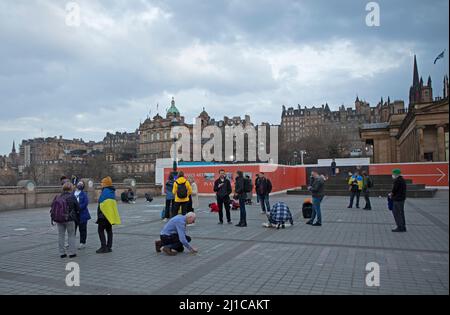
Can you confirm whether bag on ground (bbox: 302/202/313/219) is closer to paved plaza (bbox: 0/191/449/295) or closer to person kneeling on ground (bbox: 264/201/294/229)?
person kneeling on ground (bbox: 264/201/294/229)

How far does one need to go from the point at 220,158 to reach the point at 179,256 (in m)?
73.9

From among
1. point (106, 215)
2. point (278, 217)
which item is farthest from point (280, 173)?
point (106, 215)

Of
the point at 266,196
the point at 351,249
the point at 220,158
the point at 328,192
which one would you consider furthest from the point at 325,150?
the point at 351,249

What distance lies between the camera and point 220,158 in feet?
269

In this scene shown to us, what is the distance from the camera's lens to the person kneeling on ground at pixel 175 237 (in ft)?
27.4

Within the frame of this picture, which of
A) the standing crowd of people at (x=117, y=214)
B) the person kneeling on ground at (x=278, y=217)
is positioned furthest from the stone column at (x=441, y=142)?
the person kneeling on ground at (x=278, y=217)

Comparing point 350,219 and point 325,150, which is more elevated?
point 325,150

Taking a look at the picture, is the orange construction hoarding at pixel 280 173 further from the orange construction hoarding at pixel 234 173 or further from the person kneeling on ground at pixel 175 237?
the person kneeling on ground at pixel 175 237

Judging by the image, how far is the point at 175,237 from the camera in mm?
8602

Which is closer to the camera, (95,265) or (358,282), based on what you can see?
(358,282)

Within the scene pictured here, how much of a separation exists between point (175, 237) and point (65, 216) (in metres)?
2.56

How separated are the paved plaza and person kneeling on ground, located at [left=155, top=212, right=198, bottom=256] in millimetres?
244

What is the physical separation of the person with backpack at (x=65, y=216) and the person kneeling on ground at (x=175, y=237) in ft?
6.61
